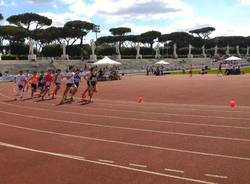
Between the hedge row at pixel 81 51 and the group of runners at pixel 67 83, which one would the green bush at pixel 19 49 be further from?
the group of runners at pixel 67 83

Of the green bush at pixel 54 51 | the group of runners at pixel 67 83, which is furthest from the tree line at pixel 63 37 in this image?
the group of runners at pixel 67 83

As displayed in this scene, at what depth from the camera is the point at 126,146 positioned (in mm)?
10977

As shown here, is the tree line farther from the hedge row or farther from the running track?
the running track

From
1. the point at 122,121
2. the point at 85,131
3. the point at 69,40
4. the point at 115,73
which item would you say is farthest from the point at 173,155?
the point at 69,40

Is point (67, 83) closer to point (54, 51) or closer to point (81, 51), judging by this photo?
point (54, 51)

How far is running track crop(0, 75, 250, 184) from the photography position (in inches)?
324

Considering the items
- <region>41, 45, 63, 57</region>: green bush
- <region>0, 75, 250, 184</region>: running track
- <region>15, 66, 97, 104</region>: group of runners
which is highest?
<region>41, 45, 63, 57</region>: green bush

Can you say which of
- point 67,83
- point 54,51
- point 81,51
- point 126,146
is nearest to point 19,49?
point 54,51

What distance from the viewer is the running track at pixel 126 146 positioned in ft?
27.0

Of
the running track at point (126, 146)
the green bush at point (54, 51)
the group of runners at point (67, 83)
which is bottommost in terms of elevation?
the running track at point (126, 146)

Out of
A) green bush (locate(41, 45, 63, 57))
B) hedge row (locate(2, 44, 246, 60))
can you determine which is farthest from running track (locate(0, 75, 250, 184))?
green bush (locate(41, 45, 63, 57))

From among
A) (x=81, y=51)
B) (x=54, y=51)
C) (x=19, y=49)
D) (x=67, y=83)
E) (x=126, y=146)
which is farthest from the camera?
(x=81, y=51)

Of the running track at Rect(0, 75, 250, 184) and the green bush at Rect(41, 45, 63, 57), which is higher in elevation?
the green bush at Rect(41, 45, 63, 57)

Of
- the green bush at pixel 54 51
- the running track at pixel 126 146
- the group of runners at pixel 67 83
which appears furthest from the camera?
the green bush at pixel 54 51
